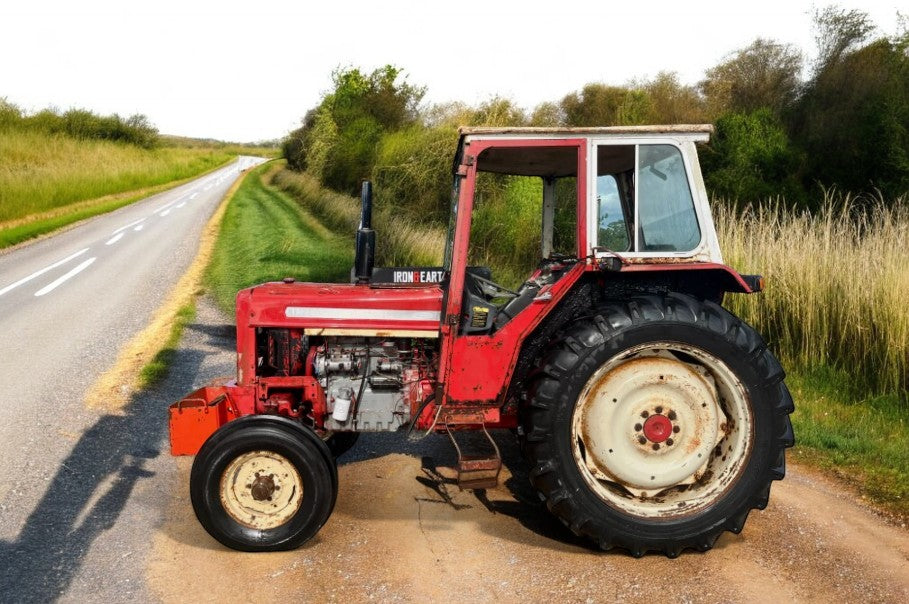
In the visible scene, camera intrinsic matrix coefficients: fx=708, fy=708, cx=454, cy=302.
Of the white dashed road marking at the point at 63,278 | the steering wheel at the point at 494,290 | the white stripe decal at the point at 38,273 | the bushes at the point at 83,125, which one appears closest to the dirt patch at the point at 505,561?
the steering wheel at the point at 494,290

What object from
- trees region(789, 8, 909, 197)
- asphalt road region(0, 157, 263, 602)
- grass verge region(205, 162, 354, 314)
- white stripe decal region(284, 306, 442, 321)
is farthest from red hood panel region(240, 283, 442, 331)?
trees region(789, 8, 909, 197)

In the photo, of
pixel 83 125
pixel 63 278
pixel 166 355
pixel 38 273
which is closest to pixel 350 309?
pixel 166 355

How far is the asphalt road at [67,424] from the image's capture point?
12.0ft

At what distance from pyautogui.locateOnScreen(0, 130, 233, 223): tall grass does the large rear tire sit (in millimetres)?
19812

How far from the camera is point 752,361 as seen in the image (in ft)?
11.9

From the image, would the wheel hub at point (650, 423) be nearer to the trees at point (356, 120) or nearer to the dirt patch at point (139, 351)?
the dirt patch at point (139, 351)

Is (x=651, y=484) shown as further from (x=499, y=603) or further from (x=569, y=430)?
(x=499, y=603)

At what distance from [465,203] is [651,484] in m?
1.82

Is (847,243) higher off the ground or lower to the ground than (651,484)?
higher

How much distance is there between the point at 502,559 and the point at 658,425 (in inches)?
43.1

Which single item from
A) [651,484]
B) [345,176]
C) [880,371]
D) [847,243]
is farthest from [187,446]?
[345,176]

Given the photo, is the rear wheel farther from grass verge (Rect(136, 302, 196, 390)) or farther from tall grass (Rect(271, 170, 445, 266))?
tall grass (Rect(271, 170, 445, 266))

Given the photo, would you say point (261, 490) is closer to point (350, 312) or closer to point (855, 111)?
point (350, 312)

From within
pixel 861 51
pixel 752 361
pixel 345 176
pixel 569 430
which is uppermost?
pixel 861 51
